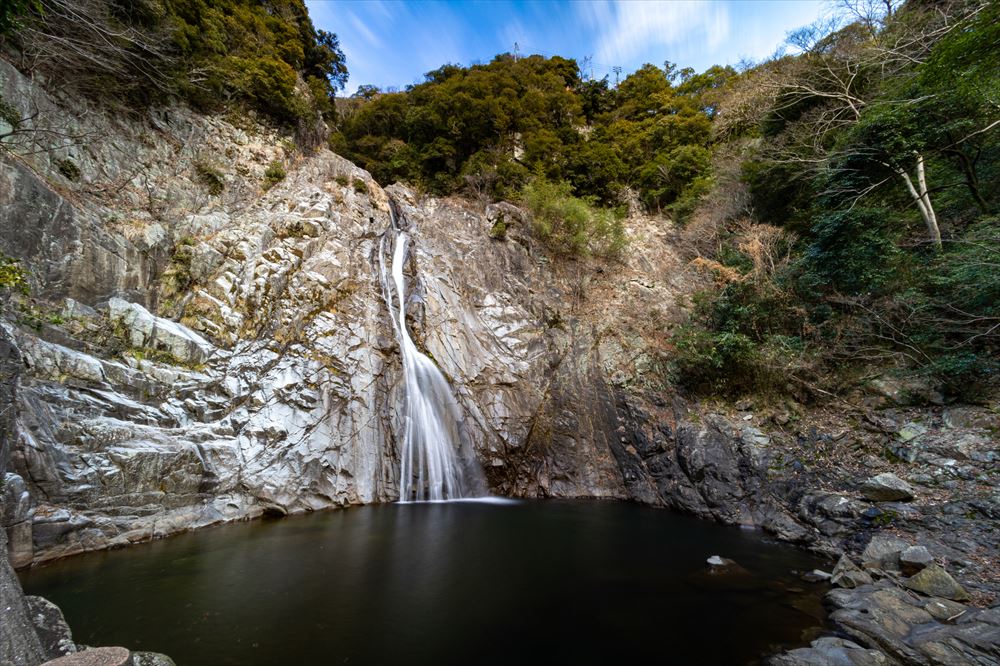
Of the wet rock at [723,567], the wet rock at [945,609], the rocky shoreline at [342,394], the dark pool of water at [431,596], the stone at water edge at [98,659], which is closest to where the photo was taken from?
the stone at water edge at [98,659]

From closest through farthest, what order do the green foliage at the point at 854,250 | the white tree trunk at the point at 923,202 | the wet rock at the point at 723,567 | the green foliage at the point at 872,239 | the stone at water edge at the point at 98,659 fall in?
the stone at water edge at the point at 98,659 < the wet rock at the point at 723,567 < the green foliage at the point at 872,239 < the white tree trunk at the point at 923,202 < the green foliage at the point at 854,250

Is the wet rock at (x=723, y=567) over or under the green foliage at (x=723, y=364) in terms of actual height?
under

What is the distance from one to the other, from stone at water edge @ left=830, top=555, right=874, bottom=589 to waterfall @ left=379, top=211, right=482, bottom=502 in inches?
345

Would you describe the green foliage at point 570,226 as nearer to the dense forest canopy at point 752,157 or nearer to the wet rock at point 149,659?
the dense forest canopy at point 752,157

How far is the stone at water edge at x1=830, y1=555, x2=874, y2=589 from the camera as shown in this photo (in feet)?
19.2

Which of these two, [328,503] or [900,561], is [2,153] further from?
[900,561]

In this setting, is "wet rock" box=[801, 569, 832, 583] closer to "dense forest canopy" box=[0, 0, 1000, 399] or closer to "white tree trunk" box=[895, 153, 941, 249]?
"dense forest canopy" box=[0, 0, 1000, 399]

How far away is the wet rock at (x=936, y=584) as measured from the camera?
16.7 ft

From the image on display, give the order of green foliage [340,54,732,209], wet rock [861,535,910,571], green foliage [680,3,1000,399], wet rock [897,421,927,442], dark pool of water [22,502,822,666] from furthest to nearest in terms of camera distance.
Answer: green foliage [340,54,732,209]
green foliage [680,3,1000,399]
wet rock [897,421,927,442]
wet rock [861,535,910,571]
dark pool of water [22,502,822,666]

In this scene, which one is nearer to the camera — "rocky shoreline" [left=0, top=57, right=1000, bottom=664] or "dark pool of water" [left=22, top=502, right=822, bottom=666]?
"dark pool of water" [left=22, top=502, right=822, bottom=666]

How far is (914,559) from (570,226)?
1483cm

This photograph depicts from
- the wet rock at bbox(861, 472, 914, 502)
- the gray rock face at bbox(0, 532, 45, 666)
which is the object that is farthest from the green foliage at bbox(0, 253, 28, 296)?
the wet rock at bbox(861, 472, 914, 502)

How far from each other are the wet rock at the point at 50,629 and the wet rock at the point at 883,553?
9587 mm

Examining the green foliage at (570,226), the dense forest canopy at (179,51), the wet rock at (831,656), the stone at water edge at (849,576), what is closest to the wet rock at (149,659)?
the wet rock at (831,656)
